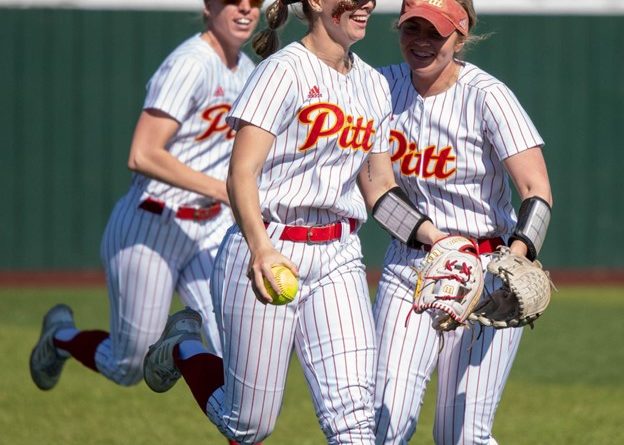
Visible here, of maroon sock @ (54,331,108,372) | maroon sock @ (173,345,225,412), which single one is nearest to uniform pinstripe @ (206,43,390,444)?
maroon sock @ (173,345,225,412)

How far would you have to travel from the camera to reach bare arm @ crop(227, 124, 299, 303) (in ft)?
13.4

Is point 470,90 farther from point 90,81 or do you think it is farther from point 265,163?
point 90,81

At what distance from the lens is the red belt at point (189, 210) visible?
20.4ft

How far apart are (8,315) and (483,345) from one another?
7425 mm

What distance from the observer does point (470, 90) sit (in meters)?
4.93

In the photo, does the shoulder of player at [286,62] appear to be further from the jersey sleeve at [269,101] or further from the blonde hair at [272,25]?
the blonde hair at [272,25]

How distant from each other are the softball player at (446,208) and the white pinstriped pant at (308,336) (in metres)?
0.40

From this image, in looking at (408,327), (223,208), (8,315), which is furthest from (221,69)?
(8,315)

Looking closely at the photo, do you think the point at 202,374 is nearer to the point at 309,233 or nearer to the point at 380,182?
the point at 309,233

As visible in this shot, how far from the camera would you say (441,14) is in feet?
15.6

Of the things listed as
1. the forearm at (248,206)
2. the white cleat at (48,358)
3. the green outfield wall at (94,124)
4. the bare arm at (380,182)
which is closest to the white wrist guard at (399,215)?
the bare arm at (380,182)

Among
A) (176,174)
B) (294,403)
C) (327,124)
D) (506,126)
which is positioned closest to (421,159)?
(506,126)

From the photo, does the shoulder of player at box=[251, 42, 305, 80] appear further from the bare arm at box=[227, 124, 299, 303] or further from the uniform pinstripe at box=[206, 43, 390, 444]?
the bare arm at box=[227, 124, 299, 303]

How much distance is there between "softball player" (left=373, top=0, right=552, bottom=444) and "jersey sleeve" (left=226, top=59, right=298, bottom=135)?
693 millimetres
